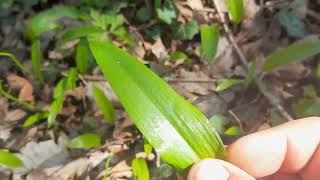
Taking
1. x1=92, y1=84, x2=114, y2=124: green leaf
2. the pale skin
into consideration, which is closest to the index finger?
the pale skin

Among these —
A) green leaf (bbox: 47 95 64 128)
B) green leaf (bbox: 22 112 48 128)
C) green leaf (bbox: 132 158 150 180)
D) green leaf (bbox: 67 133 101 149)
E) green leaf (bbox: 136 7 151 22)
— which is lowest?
green leaf (bbox: 132 158 150 180)

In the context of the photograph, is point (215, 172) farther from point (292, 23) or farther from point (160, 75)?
point (292, 23)

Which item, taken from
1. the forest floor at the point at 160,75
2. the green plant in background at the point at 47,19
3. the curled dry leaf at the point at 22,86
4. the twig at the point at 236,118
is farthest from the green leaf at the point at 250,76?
the curled dry leaf at the point at 22,86

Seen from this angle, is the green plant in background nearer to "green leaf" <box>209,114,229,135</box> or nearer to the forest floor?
the forest floor

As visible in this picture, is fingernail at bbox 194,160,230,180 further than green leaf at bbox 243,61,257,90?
No

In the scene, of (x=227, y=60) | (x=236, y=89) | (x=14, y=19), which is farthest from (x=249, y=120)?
(x=14, y=19)

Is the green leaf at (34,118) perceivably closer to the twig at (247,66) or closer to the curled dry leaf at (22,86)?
the curled dry leaf at (22,86)

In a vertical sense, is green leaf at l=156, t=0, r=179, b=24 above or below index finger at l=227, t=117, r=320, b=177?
above
